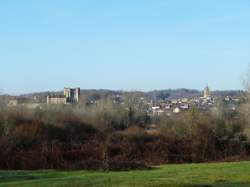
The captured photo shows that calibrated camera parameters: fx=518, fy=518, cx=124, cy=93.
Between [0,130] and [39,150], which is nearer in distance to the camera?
[39,150]

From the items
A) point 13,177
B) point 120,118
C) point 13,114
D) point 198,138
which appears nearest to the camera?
point 13,177

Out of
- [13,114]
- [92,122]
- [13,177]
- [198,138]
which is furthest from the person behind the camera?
[92,122]

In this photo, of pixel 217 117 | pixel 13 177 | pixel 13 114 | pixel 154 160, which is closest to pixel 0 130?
pixel 13 114

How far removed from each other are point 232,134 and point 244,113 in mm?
4873

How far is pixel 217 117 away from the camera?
59094 millimetres

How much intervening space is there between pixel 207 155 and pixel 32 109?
90.6ft

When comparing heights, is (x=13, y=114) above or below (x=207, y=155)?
above

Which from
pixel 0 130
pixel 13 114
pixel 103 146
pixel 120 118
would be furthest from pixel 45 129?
pixel 120 118

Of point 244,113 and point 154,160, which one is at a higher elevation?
point 244,113

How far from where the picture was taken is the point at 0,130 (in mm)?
51219

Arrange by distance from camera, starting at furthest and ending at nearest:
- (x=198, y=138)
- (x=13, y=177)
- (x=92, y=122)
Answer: (x=92, y=122) < (x=198, y=138) < (x=13, y=177)

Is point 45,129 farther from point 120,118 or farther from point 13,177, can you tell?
point 13,177

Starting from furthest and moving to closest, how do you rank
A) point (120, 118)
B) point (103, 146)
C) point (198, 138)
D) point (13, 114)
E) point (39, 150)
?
point (120, 118), point (13, 114), point (198, 138), point (103, 146), point (39, 150)

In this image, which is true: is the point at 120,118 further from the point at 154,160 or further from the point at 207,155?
the point at 154,160
